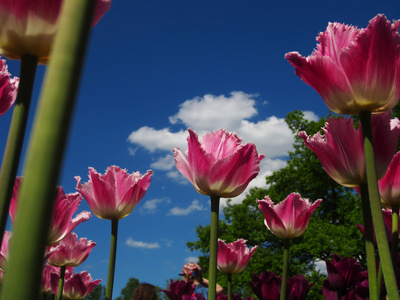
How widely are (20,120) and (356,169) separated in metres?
1.34

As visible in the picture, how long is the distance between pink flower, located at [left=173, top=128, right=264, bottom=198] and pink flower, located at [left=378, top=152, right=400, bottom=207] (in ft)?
2.05

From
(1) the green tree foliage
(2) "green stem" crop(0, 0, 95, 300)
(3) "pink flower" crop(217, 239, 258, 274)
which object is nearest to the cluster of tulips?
(2) "green stem" crop(0, 0, 95, 300)

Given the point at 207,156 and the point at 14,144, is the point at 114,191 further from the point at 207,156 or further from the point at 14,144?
the point at 14,144

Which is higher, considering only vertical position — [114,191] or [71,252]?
[114,191]

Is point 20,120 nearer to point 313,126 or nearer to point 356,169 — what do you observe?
point 356,169

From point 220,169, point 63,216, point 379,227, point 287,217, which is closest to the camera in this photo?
point 379,227

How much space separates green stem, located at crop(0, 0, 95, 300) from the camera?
28 centimetres

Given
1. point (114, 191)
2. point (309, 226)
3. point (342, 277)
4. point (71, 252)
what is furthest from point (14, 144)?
point (309, 226)

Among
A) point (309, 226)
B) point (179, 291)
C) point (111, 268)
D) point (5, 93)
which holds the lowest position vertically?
point (179, 291)

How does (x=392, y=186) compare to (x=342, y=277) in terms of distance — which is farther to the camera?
(x=342, y=277)

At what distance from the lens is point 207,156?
7.54ft

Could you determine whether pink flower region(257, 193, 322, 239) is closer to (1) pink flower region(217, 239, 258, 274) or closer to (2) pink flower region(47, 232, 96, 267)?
(1) pink flower region(217, 239, 258, 274)

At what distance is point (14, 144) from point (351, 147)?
1.35 meters

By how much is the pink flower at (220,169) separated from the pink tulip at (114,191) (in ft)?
1.82
